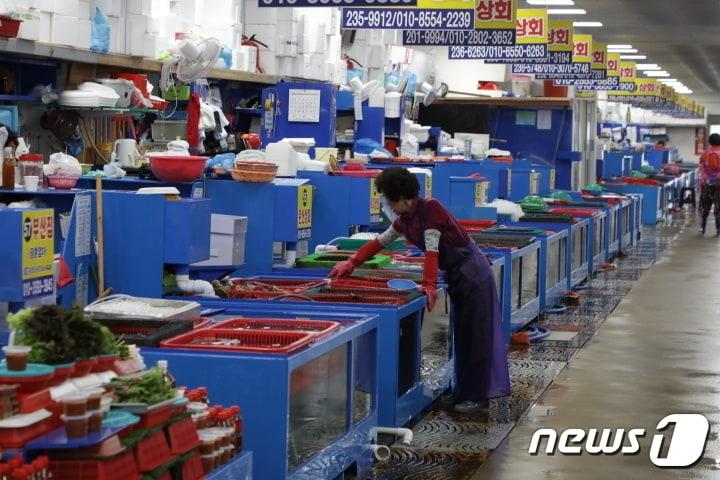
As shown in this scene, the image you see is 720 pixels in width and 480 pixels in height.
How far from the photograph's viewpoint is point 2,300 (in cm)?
567

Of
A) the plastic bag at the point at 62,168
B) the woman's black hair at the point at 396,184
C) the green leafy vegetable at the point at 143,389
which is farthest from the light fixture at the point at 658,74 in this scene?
the green leafy vegetable at the point at 143,389

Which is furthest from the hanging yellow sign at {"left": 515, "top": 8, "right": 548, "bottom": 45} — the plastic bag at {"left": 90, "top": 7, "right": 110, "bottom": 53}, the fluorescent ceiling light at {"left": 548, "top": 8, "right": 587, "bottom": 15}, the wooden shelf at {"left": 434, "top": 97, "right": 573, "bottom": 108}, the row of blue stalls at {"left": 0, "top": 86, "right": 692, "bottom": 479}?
the plastic bag at {"left": 90, "top": 7, "right": 110, "bottom": 53}

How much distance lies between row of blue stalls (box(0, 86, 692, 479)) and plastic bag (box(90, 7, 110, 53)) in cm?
206

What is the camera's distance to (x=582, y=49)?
24.2 m

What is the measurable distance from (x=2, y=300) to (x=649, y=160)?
36.9m

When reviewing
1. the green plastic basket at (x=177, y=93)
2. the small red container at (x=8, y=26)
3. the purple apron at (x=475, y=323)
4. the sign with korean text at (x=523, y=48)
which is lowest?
the purple apron at (x=475, y=323)

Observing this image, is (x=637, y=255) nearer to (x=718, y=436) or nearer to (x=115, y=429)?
(x=718, y=436)

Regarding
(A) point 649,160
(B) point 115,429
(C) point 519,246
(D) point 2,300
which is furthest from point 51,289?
(A) point 649,160

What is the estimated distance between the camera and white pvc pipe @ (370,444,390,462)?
21.5 ft

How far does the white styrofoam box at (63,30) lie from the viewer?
32.4 feet

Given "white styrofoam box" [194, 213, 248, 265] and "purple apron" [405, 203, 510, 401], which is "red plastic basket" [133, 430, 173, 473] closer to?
"purple apron" [405, 203, 510, 401]

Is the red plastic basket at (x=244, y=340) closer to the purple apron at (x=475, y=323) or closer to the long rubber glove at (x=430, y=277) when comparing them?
the long rubber glove at (x=430, y=277)

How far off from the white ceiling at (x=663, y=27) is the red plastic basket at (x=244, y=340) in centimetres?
1756

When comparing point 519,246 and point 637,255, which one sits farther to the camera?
point 637,255
